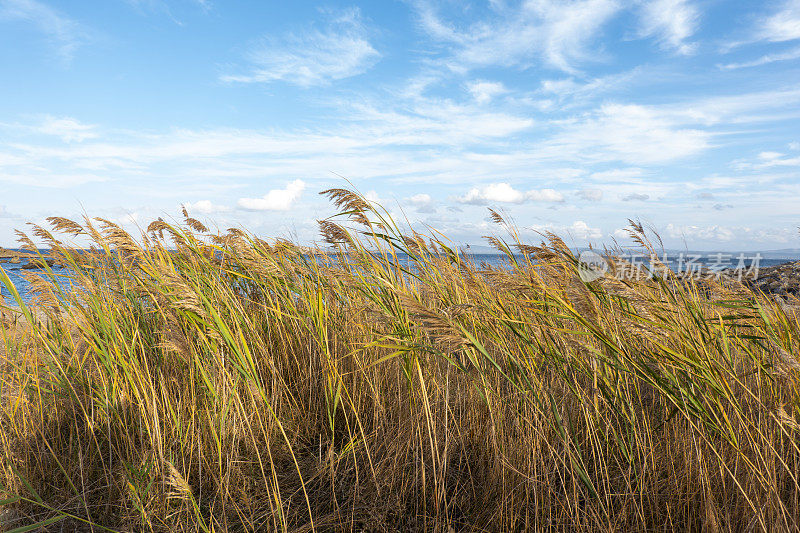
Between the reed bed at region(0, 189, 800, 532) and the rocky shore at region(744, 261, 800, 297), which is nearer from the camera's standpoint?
the reed bed at region(0, 189, 800, 532)

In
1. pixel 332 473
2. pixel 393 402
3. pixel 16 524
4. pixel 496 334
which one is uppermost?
pixel 496 334

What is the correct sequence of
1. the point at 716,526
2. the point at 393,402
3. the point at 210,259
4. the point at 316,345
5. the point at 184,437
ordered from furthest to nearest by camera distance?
the point at 210,259, the point at 316,345, the point at 393,402, the point at 184,437, the point at 716,526

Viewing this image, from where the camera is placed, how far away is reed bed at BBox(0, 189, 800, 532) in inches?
76.7

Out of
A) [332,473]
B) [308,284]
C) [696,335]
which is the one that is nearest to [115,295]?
[308,284]

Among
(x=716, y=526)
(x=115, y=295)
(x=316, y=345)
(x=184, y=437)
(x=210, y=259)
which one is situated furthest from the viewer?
(x=210, y=259)

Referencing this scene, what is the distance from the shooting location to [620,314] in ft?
7.14

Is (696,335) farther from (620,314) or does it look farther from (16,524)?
(16,524)

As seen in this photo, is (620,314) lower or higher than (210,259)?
lower

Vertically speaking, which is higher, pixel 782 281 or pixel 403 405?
pixel 403 405

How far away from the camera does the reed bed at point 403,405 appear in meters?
1.95

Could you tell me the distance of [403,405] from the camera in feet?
8.80

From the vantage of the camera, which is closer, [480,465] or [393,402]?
[480,465]

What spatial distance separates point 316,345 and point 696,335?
2.22m

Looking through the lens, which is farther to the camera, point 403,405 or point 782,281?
point 782,281
